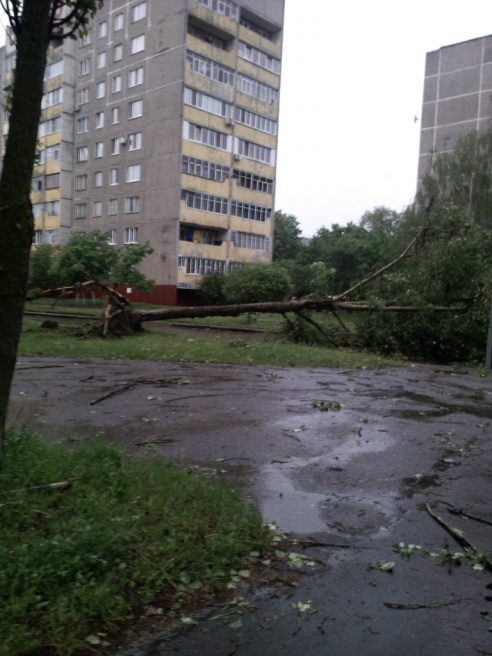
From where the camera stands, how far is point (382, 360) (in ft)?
A: 49.6

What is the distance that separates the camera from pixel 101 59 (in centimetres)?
4819

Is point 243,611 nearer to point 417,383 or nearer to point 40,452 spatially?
point 40,452

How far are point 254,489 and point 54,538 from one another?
6.71 ft

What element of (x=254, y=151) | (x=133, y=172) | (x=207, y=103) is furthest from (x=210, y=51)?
(x=133, y=172)

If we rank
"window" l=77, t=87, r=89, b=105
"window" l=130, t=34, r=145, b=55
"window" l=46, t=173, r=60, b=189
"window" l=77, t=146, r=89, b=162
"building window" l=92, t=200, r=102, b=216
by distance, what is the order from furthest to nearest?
"window" l=46, t=173, r=60, b=189, "window" l=77, t=146, r=89, b=162, "window" l=77, t=87, r=89, b=105, "building window" l=92, t=200, r=102, b=216, "window" l=130, t=34, r=145, b=55

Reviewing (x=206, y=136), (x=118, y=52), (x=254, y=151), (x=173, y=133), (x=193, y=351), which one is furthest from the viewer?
(x=254, y=151)

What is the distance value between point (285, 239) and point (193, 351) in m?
60.6

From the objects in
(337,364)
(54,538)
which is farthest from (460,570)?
(337,364)

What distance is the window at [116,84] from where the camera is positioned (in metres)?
46.8

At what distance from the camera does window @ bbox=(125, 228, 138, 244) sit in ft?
149

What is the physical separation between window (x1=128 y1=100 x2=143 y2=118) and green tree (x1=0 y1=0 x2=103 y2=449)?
42.8 metres

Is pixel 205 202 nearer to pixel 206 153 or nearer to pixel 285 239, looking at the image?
pixel 206 153

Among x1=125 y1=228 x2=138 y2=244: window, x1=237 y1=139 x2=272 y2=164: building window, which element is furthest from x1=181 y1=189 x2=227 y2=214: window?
x1=125 y1=228 x2=138 y2=244: window

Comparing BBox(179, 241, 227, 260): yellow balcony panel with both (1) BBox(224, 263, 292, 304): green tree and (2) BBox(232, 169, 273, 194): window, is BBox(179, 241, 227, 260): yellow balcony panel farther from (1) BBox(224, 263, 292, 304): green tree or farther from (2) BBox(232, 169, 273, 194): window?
(1) BBox(224, 263, 292, 304): green tree
